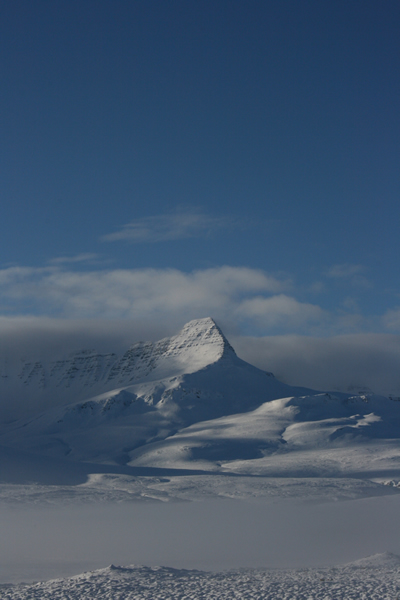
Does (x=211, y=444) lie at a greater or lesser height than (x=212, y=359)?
lesser

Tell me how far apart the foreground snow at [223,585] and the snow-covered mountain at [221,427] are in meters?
63.1

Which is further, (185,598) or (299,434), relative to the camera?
(299,434)

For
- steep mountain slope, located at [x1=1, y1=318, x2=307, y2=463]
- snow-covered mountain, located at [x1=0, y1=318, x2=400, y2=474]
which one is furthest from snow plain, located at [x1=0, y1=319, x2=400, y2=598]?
steep mountain slope, located at [x1=1, y1=318, x2=307, y2=463]

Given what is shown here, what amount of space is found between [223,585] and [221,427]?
11245cm

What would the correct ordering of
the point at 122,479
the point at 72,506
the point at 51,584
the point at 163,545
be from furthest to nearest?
the point at 122,479 < the point at 72,506 < the point at 163,545 < the point at 51,584

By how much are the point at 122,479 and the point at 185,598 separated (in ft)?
174

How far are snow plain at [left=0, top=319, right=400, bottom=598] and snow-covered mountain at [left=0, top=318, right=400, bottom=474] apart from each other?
0.64m

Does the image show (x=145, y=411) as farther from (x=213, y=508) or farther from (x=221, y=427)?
(x=213, y=508)

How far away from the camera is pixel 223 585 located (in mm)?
19969

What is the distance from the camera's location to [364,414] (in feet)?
456

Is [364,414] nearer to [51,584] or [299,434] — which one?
[299,434]

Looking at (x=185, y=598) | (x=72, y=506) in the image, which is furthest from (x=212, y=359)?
(x=185, y=598)

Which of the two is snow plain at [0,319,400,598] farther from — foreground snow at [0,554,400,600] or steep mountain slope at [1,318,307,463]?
steep mountain slope at [1,318,307,463]

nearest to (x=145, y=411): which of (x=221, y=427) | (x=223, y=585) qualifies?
(x=221, y=427)
